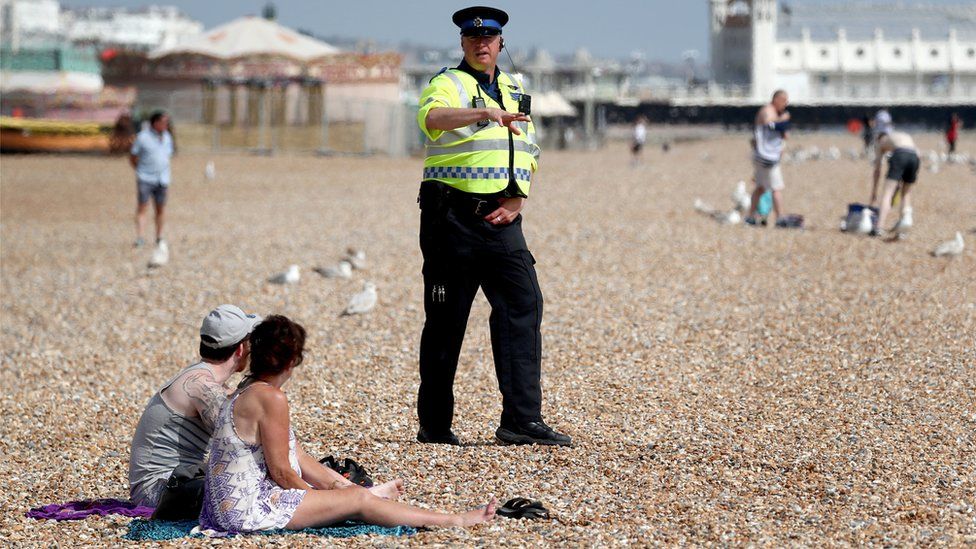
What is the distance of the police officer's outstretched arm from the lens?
486 cm

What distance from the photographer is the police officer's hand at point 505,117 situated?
15.9ft

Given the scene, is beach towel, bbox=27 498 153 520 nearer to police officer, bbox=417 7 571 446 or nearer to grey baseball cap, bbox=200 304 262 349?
grey baseball cap, bbox=200 304 262 349

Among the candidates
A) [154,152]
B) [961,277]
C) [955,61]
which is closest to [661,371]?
[961,277]

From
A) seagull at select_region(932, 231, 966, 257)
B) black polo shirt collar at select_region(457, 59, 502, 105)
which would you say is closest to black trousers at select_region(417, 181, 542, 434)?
black polo shirt collar at select_region(457, 59, 502, 105)

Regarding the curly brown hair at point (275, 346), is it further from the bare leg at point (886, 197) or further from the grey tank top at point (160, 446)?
the bare leg at point (886, 197)

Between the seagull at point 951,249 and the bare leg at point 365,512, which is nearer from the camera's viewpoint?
the bare leg at point 365,512

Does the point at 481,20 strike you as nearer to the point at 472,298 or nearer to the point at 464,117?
the point at 464,117

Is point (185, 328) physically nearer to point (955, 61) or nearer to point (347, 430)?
point (347, 430)

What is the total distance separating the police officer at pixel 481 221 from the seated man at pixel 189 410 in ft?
2.86

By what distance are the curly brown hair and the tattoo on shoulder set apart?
1.36 feet

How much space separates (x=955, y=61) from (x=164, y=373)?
290 feet

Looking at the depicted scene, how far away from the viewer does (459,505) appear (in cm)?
476

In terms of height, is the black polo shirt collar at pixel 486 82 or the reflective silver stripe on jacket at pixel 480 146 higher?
the black polo shirt collar at pixel 486 82

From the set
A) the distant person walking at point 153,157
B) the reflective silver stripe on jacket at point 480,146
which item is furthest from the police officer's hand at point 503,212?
the distant person walking at point 153,157
